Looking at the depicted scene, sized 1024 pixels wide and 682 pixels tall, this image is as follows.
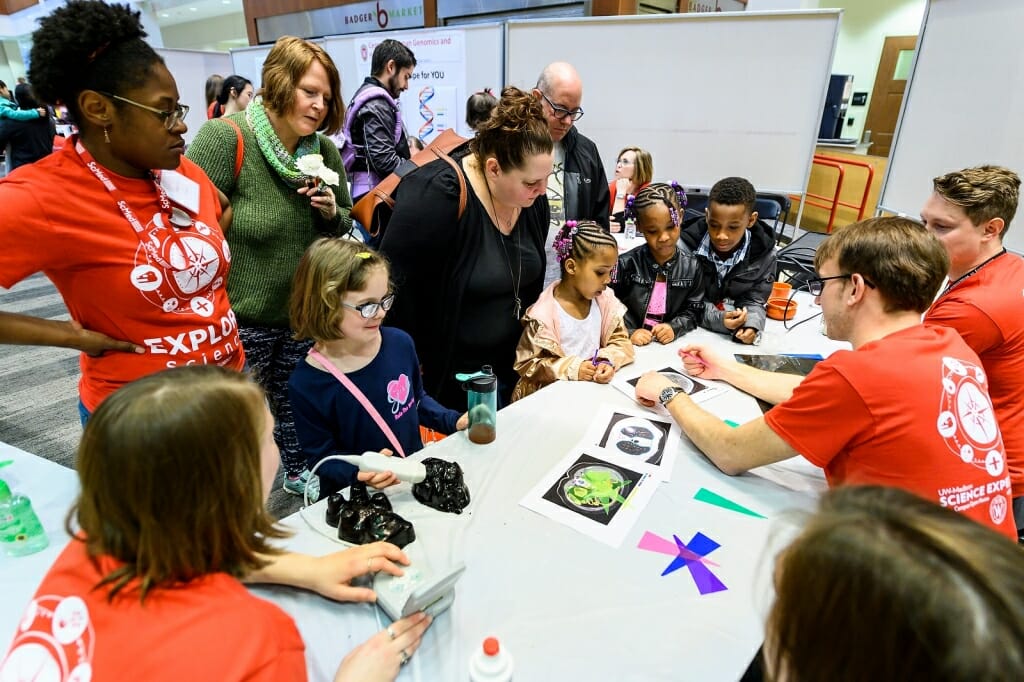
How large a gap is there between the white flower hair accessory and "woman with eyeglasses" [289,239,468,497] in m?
0.49

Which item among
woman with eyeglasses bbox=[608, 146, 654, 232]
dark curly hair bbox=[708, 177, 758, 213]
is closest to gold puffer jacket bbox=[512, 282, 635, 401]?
dark curly hair bbox=[708, 177, 758, 213]

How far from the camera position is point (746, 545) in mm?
1181

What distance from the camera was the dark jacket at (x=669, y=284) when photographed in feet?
8.05

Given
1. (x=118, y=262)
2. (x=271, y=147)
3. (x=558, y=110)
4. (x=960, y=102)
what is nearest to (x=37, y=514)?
(x=118, y=262)

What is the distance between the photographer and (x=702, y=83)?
4328 millimetres

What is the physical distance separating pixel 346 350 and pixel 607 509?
0.81 metres

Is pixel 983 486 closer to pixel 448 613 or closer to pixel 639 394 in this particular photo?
pixel 639 394

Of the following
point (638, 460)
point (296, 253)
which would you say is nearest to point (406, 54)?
point (296, 253)

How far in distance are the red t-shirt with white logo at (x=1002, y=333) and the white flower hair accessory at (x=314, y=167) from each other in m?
2.04

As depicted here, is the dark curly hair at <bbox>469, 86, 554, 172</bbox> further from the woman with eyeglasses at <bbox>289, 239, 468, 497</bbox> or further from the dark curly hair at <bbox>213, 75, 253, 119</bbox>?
the dark curly hair at <bbox>213, 75, 253, 119</bbox>

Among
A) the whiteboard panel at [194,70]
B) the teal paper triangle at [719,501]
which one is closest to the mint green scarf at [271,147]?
the teal paper triangle at [719,501]

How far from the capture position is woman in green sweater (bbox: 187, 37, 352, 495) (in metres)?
1.79

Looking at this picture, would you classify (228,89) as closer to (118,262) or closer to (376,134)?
(376,134)

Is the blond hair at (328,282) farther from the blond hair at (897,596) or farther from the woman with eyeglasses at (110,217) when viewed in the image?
the blond hair at (897,596)
